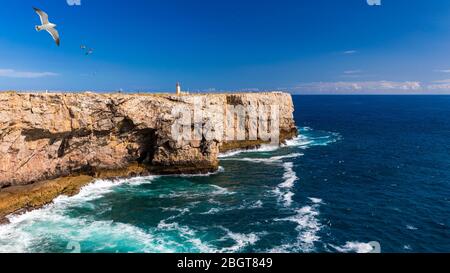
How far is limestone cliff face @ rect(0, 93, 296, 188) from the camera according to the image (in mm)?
49500

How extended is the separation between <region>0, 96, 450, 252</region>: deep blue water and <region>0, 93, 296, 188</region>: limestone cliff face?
149 inches

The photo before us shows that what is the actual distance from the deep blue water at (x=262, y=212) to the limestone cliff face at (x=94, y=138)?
12.4 feet

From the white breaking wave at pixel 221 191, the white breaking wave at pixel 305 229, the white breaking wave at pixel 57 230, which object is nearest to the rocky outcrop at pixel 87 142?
the white breaking wave at pixel 57 230

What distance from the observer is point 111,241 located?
37438 mm

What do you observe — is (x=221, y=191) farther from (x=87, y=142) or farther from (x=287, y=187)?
(x=87, y=142)

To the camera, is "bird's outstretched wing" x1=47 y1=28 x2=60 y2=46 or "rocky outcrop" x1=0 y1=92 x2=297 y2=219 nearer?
"bird's outstretched wing" x1=47 y1=28 x2=60 y2=46

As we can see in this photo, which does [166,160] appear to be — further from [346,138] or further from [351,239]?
[346,138]

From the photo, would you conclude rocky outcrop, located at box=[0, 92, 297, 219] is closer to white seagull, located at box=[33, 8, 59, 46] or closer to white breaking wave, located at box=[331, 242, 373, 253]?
white seagull, located at box=[33, 8, 59, 46]

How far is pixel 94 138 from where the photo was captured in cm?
5806

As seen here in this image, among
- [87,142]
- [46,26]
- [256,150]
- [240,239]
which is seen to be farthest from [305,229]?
[256,150]

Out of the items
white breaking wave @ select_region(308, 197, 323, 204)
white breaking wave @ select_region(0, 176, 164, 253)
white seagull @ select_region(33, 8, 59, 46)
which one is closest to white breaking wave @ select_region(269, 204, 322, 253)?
white breaking wave @ select_region(308, 197, 323, 204)
